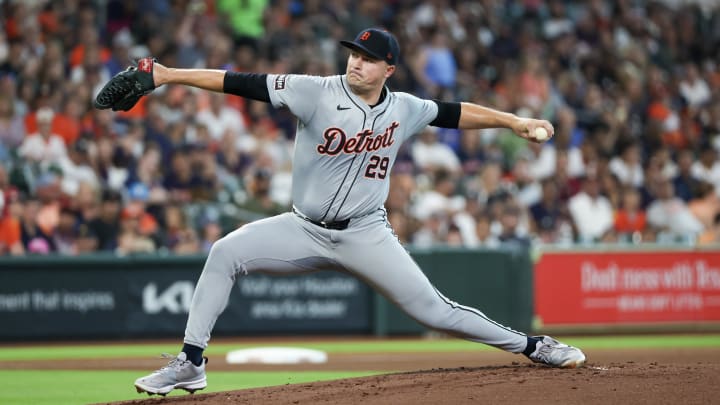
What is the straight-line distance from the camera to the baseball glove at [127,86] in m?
6.35

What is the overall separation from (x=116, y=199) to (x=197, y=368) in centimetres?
754

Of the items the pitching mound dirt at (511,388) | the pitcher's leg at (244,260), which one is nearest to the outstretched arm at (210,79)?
the pitcher's leg at (244,260)

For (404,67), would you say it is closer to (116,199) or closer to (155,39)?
(155,39)

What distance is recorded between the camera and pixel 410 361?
11023mm

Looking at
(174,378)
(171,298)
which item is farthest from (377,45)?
(171,298)

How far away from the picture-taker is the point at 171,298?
13.8 m

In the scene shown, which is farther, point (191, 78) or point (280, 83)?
point (280, 83)

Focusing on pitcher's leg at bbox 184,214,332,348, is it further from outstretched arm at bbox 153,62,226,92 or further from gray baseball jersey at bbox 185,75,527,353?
outstretched arm at bbox 153,62,226,92

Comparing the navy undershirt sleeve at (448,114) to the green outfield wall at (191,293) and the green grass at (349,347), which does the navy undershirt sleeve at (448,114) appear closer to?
the green grass at (349,347)

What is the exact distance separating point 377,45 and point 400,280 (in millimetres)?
1420

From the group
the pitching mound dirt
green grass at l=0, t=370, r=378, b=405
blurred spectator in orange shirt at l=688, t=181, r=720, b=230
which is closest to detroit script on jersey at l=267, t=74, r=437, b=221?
the pitching mound dirt

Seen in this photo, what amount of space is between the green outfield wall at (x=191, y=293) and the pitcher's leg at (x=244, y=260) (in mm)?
7222

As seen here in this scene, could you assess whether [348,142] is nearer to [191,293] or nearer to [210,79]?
[210,79]

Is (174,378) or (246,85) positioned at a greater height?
(246,85)
